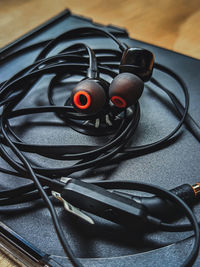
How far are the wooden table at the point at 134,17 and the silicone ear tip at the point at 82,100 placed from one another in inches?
13.6

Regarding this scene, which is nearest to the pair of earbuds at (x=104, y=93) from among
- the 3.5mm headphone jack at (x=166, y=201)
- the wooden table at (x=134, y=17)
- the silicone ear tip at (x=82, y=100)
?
the silicone ear tip at (x=82, y=100)

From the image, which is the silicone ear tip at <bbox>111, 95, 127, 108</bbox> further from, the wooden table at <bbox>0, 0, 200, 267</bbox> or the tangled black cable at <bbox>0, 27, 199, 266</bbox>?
the wooden table at <bbox>0, 0, 200, 267</bbox>

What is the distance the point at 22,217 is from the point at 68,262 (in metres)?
0.08

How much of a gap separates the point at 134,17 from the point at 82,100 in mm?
478

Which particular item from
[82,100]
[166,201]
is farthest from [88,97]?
[166,201]

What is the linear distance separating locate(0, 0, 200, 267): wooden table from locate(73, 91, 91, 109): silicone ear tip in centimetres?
35

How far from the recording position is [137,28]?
67 centimetres

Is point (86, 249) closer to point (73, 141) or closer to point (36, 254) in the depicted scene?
point (36, 254)

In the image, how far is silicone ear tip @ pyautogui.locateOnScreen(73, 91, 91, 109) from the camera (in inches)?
12.5

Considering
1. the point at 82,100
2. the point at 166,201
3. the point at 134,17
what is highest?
the point at 134,17

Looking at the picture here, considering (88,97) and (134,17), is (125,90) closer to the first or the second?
(88,97)

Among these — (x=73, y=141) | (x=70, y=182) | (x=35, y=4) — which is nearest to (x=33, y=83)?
(x=73, y=141)

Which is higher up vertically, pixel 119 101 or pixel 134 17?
pixel 134 17

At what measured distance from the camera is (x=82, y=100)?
0.32 metres
